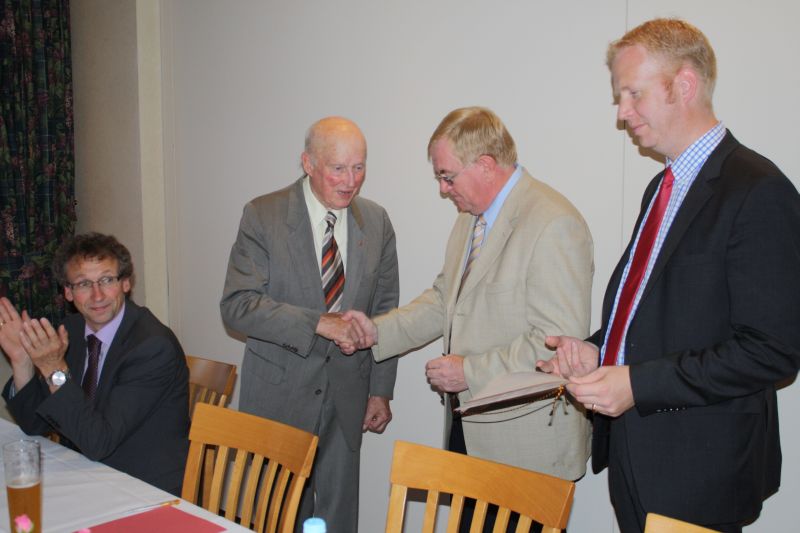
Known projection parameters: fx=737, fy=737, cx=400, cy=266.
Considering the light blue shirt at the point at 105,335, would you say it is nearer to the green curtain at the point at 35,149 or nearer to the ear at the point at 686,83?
the ear at the point at 686,83

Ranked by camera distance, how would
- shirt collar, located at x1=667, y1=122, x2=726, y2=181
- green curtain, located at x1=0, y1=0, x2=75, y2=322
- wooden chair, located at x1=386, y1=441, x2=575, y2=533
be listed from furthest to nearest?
1. green curtain, located at x1=0, y1=0, x2=75, y2=322
2. shirt collar, located at x1=667, y1=122, x2=726, y2=181
3. wooden chair, located at x1=386, y1=441, x2=575, y2=533

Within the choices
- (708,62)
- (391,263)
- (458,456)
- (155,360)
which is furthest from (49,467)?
(708,62)

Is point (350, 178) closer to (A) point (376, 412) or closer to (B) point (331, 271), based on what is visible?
(B) point (331, 271)

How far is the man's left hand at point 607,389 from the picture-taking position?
1686mm

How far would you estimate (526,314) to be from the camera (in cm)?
221

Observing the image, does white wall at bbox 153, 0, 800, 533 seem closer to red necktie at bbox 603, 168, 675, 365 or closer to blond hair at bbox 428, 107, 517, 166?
blond hair at bbox 428, 107, 517, 166

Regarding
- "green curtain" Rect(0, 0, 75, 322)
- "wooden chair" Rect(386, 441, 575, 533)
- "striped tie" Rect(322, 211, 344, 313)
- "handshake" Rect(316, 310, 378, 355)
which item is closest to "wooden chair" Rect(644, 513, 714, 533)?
"wooden chair" Rect(386, 441, 575, 533)

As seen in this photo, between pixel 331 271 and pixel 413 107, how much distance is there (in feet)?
2.74

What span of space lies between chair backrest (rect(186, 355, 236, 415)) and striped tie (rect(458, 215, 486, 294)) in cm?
106

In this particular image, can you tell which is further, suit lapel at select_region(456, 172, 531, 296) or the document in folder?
suit lapel at select_region(456, 172, 531, 296)

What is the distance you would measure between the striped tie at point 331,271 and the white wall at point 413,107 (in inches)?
19.2

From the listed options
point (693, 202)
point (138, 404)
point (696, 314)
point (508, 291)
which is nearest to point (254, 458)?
point (138, 404)

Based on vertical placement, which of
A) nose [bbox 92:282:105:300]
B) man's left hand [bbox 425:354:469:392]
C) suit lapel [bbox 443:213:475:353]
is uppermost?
suit lapel [bbox 443:213:475:353]

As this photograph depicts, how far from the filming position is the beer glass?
1448mm
